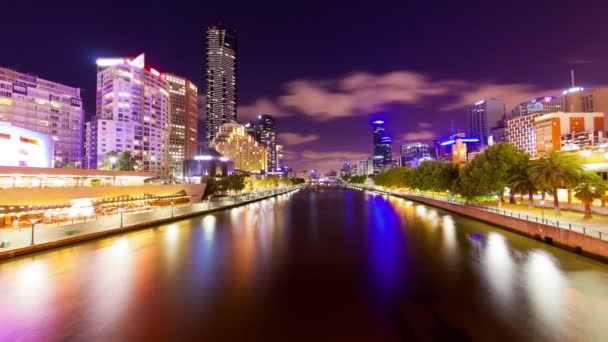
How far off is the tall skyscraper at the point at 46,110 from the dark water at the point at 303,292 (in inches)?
3593

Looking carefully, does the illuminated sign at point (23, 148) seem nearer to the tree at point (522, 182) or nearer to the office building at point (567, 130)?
the tree at point (522, 182)

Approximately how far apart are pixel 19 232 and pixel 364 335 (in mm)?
21259

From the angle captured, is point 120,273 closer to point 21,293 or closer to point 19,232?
point 21,293

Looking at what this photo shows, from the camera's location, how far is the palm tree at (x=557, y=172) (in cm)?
2912

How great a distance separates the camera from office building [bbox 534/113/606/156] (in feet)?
368

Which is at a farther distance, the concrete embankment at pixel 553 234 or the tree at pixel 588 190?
the tree at pixel 588 190

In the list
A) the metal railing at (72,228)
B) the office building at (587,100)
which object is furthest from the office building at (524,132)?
the metal railing at (72,228)

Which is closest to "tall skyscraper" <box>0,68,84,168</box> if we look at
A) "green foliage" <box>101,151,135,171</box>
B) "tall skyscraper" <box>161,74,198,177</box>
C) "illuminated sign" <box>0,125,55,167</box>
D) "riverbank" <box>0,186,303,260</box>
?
"green foliage" <box>101,151,135,171</box>

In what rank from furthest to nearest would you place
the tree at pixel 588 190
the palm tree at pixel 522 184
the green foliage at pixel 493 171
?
the green foliage at pixel 493 171
the palm tree at pixel 522 184
the tree at pixel 588 190

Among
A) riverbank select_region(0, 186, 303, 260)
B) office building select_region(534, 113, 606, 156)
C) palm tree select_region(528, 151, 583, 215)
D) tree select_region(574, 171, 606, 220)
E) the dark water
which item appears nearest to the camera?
the dark water

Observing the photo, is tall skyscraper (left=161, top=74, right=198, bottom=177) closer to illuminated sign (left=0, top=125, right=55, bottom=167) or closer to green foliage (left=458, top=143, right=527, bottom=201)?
Result: illuminated sign (left=0, top=125, right=55, bottom=167)

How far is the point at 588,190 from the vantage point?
25594 millimetres

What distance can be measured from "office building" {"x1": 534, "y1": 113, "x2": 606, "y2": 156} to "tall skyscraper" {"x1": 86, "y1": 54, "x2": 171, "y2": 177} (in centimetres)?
14590

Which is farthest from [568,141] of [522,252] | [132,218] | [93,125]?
[93,125]
